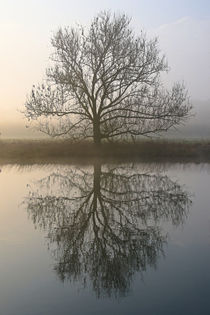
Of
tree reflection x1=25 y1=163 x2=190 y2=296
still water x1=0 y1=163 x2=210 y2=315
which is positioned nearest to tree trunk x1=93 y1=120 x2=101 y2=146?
tree reflection x1=25 y1=163 x2=190 y2=296

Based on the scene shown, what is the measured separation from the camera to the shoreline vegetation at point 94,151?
27.0 metres

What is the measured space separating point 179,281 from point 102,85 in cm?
A: 2221

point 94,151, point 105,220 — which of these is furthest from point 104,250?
point 94,151

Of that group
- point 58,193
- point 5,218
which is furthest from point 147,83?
point 5,218

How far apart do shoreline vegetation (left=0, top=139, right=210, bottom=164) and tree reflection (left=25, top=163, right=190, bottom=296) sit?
9.91m

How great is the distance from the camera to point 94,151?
90.6 ft

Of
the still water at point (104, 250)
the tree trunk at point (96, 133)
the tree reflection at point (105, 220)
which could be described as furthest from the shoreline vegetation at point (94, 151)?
the still water at point (104, 250)

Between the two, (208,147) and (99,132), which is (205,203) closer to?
(99,132)

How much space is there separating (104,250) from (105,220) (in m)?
2.20

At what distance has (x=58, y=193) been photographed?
13.6 meters

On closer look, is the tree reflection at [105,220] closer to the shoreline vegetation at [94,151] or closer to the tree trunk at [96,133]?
the shoreline vegetation at [94,151]

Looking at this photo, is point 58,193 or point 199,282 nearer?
point 199,282

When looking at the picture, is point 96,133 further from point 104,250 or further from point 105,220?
point 104,250

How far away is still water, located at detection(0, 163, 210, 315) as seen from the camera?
538 cm
